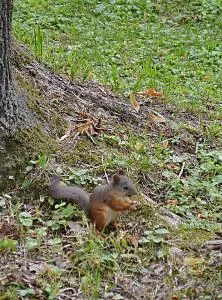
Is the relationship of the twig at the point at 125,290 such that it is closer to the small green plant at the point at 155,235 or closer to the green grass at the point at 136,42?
the small green plant at the point at 155,235

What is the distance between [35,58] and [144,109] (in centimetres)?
101

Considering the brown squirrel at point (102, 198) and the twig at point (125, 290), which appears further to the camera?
the brown squirrel at point (102, 198)

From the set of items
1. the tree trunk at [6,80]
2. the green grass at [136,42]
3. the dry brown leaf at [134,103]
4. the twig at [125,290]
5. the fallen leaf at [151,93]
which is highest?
the tree trunk at [6,80]

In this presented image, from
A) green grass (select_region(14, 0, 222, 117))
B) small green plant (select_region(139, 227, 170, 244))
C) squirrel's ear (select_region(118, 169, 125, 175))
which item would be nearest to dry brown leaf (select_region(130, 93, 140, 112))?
green grass (select_region(14, 0, 222, 117))

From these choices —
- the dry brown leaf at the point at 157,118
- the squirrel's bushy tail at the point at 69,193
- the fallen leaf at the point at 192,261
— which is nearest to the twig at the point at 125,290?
the fallen leaf at the point at 192,261

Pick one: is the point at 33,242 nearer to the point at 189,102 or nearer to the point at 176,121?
the point at 176,121

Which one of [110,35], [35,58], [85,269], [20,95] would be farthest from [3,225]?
[110,35]

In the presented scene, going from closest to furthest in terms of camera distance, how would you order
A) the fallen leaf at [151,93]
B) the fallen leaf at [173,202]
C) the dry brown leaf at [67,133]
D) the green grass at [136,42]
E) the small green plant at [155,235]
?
the small green plant at [155,235]
the fallen leaf at [173,202]
the dry brown leaf at [67,133]
the fallen leaf at [151,93]
the green grass at [136,42]

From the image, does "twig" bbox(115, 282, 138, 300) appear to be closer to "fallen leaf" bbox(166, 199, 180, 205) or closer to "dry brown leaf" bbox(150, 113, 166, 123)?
"fallen leaf" bbox(166, 199, 180, 205)

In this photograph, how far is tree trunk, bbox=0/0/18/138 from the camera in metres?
3.99

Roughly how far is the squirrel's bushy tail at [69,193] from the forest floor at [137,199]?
50 mm

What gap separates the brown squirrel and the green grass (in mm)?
2000

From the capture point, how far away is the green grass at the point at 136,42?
6884mm

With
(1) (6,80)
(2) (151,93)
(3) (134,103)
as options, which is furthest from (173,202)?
(2) (151,93)
